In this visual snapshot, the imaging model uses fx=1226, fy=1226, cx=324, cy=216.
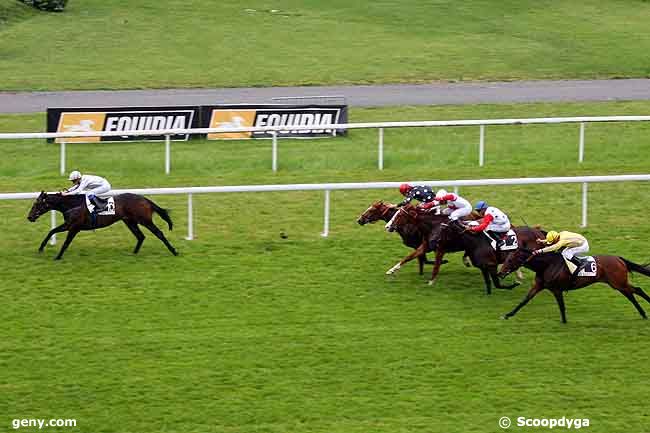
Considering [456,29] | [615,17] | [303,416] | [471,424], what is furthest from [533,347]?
[615,17]

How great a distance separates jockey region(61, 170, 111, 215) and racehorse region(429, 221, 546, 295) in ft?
11.2

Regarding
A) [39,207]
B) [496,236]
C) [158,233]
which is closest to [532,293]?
[496,236]

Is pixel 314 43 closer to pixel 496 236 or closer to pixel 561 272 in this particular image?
pixel 496 236

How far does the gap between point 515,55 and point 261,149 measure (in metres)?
10.7

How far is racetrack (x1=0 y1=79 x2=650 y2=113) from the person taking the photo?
22.1 m

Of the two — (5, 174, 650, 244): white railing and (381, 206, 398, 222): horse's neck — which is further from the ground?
(5, 174, 650, 244): white railing

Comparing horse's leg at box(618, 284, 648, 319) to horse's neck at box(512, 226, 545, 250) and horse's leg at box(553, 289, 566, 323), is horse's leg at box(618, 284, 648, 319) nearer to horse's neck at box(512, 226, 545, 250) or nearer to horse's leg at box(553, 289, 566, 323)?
horse's leg at box(553, 289, 566, 323)

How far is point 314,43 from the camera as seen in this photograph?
1091 inches

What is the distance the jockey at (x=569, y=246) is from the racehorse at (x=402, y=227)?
1.58 m

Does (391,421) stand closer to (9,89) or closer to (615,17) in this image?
(9,89)

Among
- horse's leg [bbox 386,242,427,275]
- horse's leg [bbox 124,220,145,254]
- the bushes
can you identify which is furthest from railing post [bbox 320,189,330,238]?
the bushes

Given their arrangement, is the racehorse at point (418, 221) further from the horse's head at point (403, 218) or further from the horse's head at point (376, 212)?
the horse's head at point (376, 212)

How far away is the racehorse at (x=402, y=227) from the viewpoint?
1218 cm

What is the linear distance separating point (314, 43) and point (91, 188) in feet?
51.3
